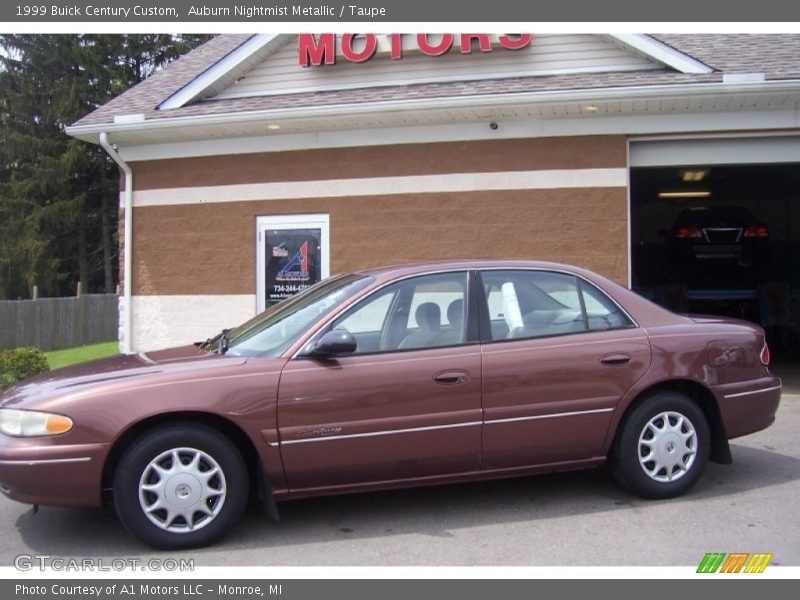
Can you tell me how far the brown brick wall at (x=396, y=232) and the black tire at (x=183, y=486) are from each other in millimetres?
5528

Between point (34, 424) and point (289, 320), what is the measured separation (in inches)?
62.3

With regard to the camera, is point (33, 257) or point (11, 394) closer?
point (11, 394)

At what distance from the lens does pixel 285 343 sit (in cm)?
450

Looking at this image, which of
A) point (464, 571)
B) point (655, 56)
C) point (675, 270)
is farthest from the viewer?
point (675, 270)

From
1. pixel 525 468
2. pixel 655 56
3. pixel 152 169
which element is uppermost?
pixel 655 56

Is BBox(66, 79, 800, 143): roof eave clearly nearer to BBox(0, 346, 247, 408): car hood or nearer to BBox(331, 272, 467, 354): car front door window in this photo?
BBox(331, 272, 467, 354): car front door window

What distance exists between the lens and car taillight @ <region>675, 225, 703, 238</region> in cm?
1162

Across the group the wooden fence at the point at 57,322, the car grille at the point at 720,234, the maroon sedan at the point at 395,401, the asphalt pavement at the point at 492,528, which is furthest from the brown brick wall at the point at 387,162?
the wooden fence at the point at 57,322

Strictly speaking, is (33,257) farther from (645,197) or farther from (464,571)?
(464,571)

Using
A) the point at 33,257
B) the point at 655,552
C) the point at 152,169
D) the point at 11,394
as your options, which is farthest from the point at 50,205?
the point at 655,552

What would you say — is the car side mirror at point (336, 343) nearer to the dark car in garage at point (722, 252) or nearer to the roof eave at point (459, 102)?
the roof eave at point (459, 102)

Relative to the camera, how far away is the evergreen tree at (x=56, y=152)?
30734mm

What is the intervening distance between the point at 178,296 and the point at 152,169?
1785 millimetres

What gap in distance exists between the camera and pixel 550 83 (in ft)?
29.7
